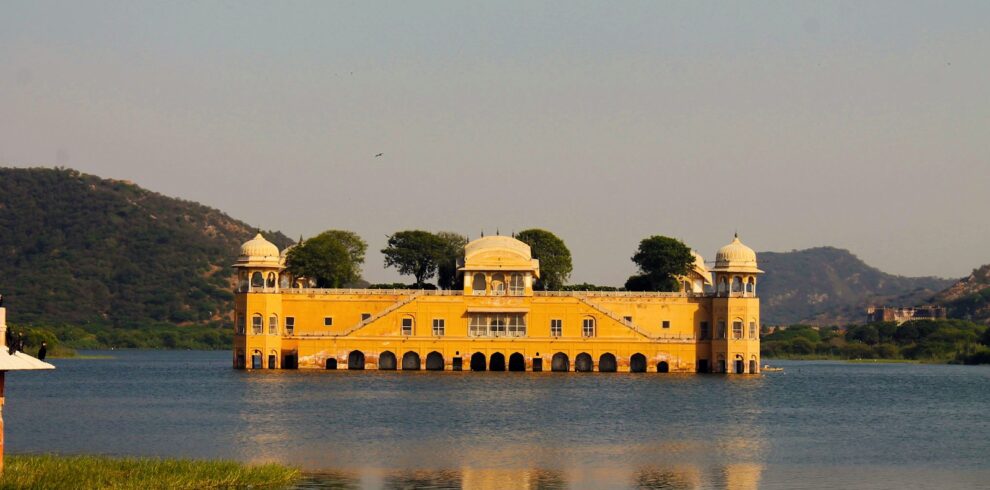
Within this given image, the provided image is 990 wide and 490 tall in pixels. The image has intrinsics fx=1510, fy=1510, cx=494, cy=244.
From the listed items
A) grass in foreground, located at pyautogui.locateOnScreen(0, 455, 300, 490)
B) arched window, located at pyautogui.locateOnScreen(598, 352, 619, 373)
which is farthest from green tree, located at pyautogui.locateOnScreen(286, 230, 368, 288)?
grass in foreground, located at pyautogui.locateOnScreen(0, 455, 300, 490)

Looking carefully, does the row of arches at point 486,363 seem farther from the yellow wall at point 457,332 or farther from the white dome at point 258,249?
the white dome at point 258,249

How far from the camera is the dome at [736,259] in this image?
282ft

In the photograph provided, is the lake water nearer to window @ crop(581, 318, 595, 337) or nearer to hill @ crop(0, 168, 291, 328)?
window @ crop(581, 318, 595, 337)

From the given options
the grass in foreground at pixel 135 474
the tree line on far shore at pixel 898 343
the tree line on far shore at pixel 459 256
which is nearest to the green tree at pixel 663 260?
the tree line on far shore at pixel 459 256

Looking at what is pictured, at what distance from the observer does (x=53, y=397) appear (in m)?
63.6

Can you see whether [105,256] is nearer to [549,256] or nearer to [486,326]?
[549,256]

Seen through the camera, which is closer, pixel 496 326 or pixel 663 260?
pixel 496 326

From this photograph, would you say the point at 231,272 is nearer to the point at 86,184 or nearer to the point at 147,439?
the point at 86,184

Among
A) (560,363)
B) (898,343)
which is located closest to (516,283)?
(560,363)

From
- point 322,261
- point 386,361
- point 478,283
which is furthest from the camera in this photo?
point 322,261

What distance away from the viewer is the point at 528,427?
4947cm

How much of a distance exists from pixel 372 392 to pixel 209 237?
127m

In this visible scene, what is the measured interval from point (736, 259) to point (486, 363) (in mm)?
15434

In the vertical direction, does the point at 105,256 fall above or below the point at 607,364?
above
